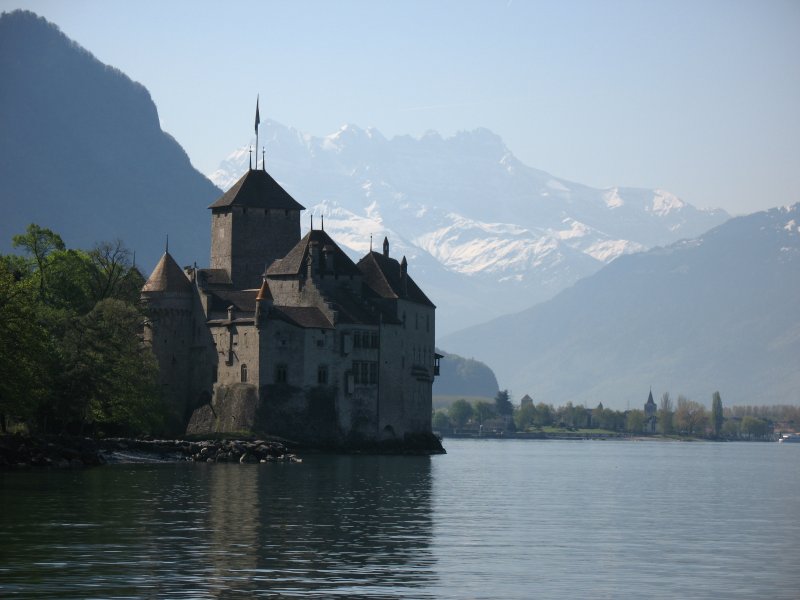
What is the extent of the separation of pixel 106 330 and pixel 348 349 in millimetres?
29374

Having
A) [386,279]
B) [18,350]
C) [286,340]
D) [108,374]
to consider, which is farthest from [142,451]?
[386,279]

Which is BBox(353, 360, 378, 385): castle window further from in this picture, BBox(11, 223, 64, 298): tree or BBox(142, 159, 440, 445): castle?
BBox(11, 223, 64, 298): tree

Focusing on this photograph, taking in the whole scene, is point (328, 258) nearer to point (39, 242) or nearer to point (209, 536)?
point (39, 242)

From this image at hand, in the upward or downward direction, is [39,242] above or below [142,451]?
above

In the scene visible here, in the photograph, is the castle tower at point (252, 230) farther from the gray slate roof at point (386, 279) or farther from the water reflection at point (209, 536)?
the water reflection at point (209, 536)

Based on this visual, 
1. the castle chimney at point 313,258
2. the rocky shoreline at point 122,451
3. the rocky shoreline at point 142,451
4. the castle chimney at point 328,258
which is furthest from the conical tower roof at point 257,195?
the rocky shoreline at point 122,451

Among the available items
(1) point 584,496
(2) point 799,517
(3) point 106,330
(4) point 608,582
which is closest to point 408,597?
(4) point 608,582

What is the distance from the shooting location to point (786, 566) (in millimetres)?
56562

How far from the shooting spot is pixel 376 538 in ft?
207

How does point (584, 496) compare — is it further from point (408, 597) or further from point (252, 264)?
point (252, 264)

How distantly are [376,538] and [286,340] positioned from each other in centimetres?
7917

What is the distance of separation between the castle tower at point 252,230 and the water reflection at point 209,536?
58.3 metres

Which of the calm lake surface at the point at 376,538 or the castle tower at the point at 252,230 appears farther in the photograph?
the castle tower at the point at 252,230

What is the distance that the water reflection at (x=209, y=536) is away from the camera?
48.8 m
